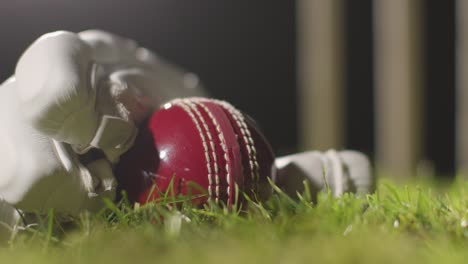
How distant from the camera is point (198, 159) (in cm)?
74

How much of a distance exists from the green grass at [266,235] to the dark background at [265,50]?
179 centimetres

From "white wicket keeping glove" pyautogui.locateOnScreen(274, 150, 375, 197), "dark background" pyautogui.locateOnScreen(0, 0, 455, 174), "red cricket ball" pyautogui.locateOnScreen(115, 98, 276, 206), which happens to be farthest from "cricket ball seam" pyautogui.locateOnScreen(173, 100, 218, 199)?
"dark background" pyautogui.locateOnScreen(0, 0, 455, 174)

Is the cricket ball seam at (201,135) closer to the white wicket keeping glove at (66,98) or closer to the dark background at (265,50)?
the white wicket keeping glove at (66,98)

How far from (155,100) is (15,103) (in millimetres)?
238

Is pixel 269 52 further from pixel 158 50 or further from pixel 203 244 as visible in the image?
pixel 203 244

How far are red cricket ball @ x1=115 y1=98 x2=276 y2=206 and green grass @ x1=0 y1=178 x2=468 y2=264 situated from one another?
32 mm

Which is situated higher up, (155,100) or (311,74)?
(155,100)

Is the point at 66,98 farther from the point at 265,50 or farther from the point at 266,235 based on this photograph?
the point at 265,50

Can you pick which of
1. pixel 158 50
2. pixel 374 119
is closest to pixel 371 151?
pixel 374 119

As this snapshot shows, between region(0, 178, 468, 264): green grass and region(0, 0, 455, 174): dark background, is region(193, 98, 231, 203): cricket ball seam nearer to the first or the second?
region(0, 178, 468, 264): green grass

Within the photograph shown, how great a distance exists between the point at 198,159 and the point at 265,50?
197cm

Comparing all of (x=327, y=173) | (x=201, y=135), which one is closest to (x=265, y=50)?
(x=327, y=173)

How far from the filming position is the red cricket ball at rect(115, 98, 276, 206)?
73cm

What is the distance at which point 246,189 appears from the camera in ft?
2.44
